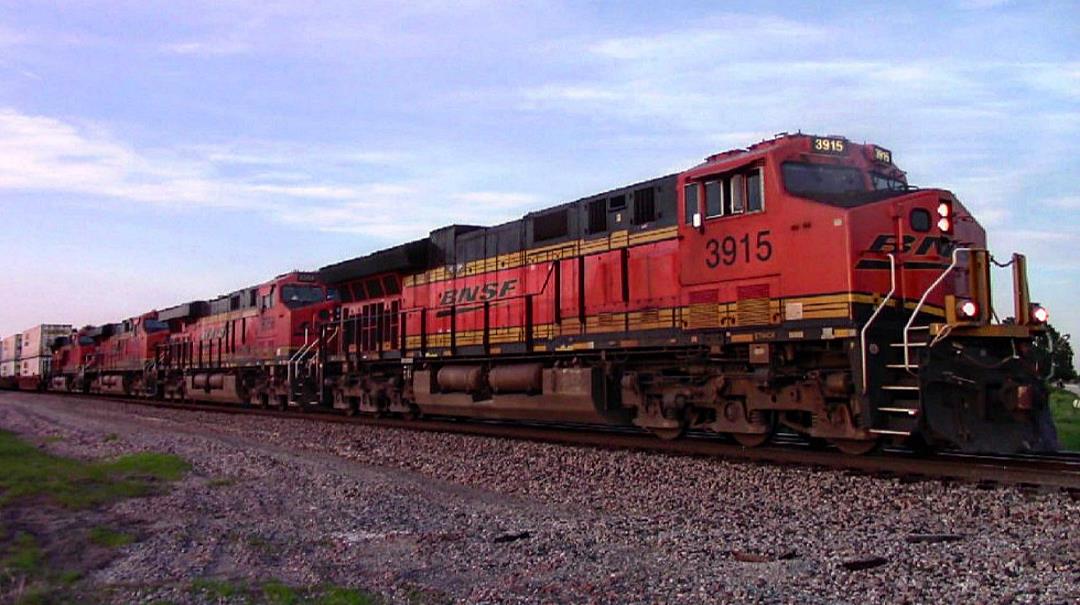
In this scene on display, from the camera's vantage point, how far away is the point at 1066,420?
1723 cm

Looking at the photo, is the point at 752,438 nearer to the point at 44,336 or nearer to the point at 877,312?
the point at 877,312

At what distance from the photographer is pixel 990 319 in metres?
9.83

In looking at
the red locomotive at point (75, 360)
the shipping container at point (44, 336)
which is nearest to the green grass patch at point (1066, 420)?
the red locomotive at point (75, 360)

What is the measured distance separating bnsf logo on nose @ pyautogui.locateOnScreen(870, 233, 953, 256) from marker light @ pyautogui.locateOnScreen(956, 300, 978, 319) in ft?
3.15

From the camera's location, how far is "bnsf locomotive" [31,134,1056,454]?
9.41 metres

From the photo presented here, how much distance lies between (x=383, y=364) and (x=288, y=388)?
464cm

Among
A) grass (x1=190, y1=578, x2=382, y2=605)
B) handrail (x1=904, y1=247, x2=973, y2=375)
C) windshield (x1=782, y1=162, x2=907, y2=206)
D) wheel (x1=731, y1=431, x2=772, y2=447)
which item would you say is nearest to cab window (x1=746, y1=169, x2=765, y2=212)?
windshield (x1=782, y1=162, x2=907, y2=206)

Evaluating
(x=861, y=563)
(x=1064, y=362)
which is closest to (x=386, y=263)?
(x=861, y=563)

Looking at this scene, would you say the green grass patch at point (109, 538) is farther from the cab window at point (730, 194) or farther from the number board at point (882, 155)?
the number board at point (882, 155)

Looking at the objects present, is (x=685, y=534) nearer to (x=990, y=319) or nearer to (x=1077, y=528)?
(x=1077, y=528)

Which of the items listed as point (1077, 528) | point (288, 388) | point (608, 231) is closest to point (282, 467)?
point (608, 231)

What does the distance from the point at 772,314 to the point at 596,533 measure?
501 centimetres

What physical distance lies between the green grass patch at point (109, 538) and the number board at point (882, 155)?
9.19 metres

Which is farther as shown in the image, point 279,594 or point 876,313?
point 876,313
